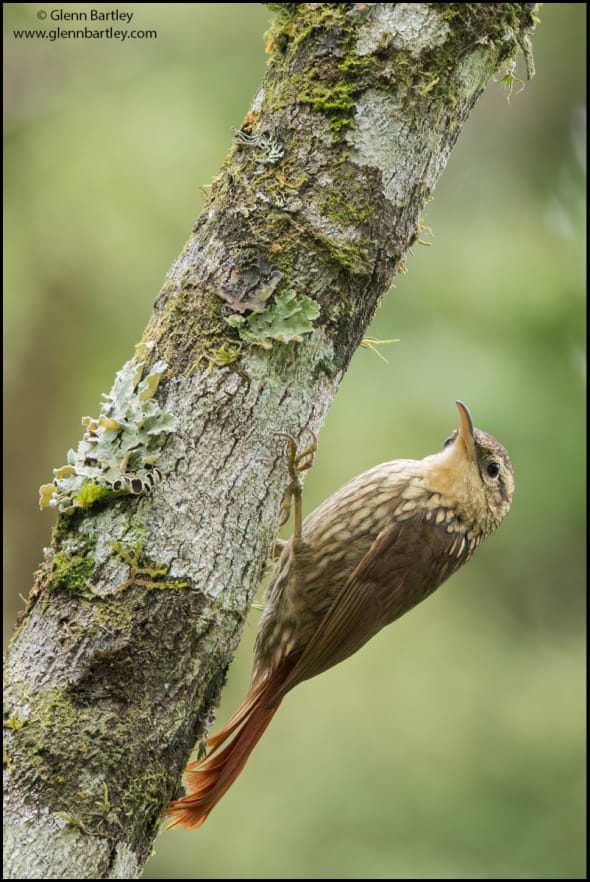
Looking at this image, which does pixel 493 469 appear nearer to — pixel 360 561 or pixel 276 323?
pixel 360 561

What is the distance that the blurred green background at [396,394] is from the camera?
15.3ft

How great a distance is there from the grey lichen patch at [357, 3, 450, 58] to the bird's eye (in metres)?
1.50

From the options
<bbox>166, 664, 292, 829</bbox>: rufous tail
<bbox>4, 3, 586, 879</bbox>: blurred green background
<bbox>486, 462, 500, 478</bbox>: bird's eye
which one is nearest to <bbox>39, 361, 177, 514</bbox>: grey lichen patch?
<bbox>166, 664, 292, 829</bbox>: rufous tail

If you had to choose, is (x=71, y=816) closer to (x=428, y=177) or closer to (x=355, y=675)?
(x=428, y=177)

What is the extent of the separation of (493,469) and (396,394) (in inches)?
60.0

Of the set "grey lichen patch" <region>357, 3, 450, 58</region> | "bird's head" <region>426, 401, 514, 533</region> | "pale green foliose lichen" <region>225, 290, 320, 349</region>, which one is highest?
"grey lichen patch" <region>357, 3, 450, 58</region>

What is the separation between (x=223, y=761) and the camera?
7.86 ft

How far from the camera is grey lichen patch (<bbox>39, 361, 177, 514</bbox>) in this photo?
6.17 feet

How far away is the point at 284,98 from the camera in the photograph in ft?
6.48

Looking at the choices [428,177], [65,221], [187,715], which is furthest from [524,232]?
[187,715]

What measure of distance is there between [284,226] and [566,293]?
120 inches

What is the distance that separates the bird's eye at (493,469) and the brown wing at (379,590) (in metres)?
0.32

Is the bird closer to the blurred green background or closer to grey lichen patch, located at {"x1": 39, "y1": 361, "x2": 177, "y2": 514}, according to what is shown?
grey lichen patch, located at {"x1": 39, "y1": 361, "x2": 177, "y2": 514}

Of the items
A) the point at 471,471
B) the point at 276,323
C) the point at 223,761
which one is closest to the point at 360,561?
the point at 471,471
